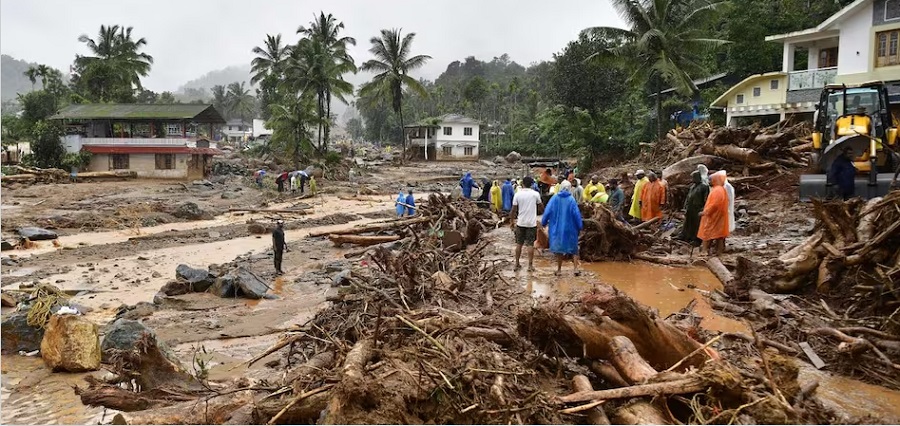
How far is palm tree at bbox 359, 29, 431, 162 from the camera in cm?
4616

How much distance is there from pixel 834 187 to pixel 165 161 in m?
35.8

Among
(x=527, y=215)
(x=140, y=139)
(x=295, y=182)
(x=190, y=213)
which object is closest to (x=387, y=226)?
(x=527, y=215)

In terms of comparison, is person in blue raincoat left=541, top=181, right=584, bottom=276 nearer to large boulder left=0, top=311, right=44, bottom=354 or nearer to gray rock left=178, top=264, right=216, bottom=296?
gray rock left=178, top=264, right=216, bottom=296

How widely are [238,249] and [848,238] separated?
598 inches

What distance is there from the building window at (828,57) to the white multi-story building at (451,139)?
35790 millimetres

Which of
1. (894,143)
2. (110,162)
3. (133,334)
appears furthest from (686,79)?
(110,162)

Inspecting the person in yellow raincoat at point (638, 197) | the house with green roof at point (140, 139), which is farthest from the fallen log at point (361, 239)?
the house with green roof at point (140, 139)

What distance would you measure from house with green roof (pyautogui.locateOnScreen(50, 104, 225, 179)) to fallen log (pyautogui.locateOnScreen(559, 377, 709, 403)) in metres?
37.0

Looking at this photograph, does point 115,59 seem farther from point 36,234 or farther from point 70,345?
point 70,345

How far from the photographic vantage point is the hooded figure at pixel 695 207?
10094 millimetres

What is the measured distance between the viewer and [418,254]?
25.9 feet

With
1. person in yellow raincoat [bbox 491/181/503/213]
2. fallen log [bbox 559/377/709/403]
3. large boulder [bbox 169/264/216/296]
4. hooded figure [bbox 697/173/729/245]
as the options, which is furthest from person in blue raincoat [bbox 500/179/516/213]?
fallen log [bbox 559/377/709/403]

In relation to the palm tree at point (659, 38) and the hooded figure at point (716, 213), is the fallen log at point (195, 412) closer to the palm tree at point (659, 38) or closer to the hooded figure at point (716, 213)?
the hooded figure at point (716, 213)

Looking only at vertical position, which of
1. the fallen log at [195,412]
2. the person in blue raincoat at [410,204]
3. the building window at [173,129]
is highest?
the building window at [173,129]
